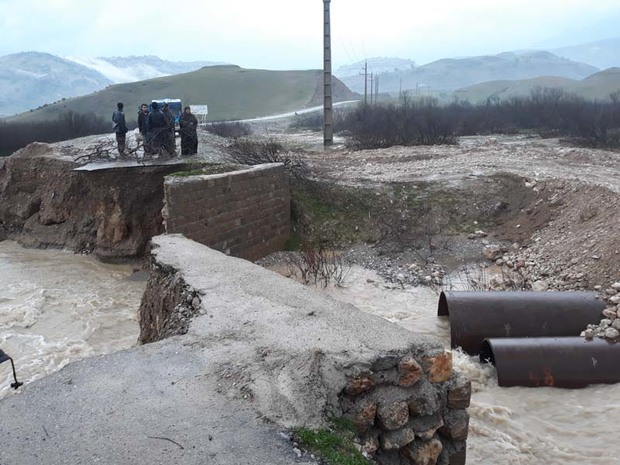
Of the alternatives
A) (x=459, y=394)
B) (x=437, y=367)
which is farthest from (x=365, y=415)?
(x=459, y=394)

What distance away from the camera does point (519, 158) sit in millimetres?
16062

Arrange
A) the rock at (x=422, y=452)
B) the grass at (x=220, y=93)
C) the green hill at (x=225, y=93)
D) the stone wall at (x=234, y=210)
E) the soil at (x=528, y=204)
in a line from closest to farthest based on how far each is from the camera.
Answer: the rock at (x=422, y=452) → the soil at (x=528, y=204) → the stone wall at (x=234, y=210) → the grass at (x=220, y=93) → the green hill at (x=225, y=93)

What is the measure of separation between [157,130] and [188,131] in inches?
28.3

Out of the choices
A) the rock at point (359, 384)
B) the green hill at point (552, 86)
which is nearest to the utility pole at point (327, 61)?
the rock at point (359, 384)

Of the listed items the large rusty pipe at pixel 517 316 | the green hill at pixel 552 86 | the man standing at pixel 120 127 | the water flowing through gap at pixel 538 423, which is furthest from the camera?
the green hill at pixel 552 86

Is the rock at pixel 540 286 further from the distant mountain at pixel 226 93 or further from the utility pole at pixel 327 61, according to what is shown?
the distant mountain at pixel 226 93

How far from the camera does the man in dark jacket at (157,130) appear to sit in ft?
45.5

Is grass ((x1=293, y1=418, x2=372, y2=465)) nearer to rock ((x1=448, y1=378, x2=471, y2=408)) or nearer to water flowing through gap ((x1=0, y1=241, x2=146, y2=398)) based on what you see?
rock ((x1=448, y1=378, x2=471, y2=408))

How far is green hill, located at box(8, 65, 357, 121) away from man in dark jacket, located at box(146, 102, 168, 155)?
5517 cm

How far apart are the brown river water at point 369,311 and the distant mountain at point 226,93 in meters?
57.6

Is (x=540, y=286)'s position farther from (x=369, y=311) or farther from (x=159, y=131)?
(x=159, y=131)

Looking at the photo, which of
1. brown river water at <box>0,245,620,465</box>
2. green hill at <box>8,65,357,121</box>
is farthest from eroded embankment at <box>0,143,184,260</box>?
green hill at <box>8,65,357,121</box>

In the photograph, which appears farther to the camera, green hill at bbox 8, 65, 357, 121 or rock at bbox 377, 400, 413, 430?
green hill at bbox 8, 65, 357, 121

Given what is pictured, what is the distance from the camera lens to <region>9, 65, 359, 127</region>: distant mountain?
73625 mm
